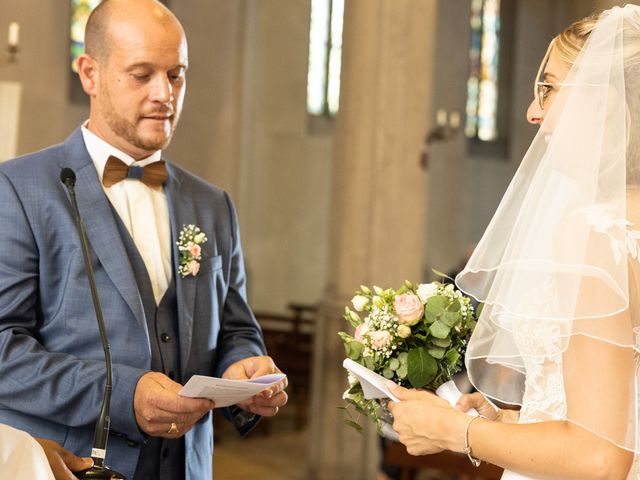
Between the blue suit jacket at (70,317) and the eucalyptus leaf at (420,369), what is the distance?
72cm

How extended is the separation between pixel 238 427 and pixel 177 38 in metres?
1.19

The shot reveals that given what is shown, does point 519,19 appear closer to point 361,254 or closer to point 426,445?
point 361,254

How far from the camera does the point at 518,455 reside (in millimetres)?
2033

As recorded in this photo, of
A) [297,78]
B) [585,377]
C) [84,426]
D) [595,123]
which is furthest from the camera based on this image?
[297,78]

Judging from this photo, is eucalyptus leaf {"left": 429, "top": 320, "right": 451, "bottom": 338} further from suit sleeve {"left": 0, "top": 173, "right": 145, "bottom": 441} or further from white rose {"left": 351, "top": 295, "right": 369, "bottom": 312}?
suit sleeve {"left": 0, "top": 173, "right": 145, "bottom": 441}

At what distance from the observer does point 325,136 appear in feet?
44.6

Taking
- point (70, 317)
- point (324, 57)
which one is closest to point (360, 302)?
point (70, 317)

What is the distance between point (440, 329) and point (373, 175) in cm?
500

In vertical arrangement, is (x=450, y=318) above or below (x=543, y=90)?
below

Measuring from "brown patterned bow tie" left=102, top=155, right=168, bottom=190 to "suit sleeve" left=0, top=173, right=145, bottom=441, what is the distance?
1.05 ft

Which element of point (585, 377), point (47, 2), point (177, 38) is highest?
point (47, 2)

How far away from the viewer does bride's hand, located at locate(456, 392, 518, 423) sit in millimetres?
2318

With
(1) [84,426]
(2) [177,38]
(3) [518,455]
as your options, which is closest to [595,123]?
(3) [518,455]

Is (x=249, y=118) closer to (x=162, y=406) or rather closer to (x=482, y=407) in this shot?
(x=162, y=406)
